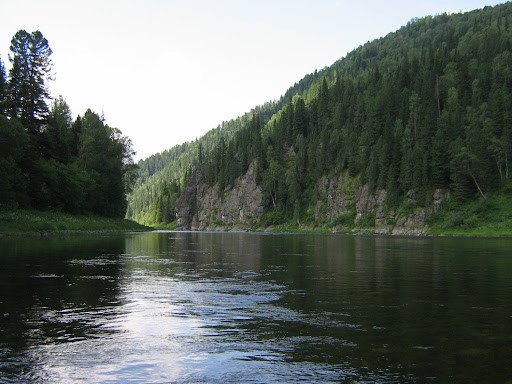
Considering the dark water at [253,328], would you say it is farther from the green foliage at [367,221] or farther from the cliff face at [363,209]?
the green foliage at [367,221]

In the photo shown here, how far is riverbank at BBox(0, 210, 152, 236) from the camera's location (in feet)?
214

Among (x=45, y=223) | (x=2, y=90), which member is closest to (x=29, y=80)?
(x=2, y=90)

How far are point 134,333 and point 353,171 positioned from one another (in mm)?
171738

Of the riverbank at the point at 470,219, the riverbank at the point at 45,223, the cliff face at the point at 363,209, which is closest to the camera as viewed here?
the riverbank at the point at 45,223

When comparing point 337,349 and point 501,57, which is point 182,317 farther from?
point 501,57

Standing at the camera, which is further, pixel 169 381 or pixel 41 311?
pixel 41 311

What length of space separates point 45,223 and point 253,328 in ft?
213

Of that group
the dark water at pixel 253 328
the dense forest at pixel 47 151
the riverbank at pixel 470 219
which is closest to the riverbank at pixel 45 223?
the dense forest at pixel 47 151

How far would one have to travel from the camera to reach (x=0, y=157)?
232 feet

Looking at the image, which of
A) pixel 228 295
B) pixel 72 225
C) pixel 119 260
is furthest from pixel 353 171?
pixel 228 295

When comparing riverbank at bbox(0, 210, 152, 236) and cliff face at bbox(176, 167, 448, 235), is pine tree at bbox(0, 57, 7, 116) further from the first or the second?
cliff face at bbox(176, 167, 448, 235)

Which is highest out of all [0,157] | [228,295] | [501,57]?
[501,57]

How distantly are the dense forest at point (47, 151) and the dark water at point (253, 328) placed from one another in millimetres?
52597

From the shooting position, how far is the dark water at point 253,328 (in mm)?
10406
